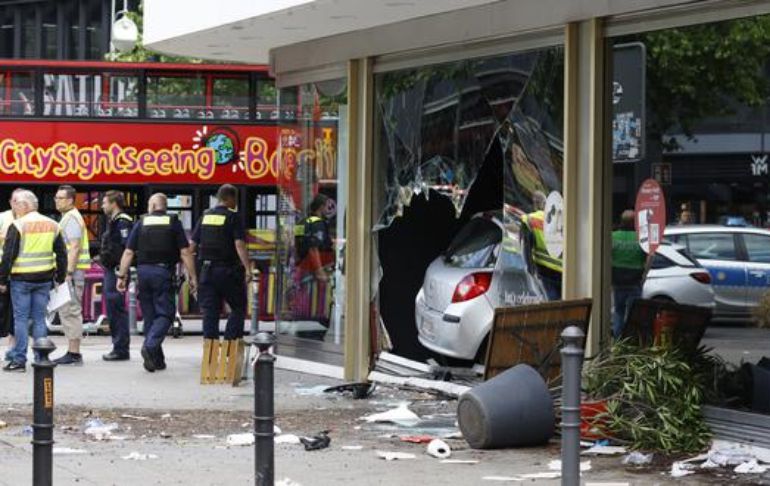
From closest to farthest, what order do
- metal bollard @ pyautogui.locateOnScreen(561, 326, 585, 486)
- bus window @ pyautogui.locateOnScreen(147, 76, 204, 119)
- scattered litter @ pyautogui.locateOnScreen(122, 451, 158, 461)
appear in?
metal bollard @ pyautogui.locateOnScreen(561, 326, 585, 486)
scattered litter @ pyautogui.locateOnScreen(122, 451, 158, 461)
bus window @ pyautogui.locateOnScreen(147, 76, 204, 119)

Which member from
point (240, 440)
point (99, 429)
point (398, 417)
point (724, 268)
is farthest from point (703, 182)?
point (99, 429)

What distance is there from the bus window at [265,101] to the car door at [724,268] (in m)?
13.8

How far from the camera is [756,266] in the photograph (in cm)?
1054

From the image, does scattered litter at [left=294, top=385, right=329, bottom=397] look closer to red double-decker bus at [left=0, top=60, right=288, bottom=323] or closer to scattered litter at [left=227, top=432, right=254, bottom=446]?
scattered litter at [left=227, top=432, right=254, bottom=446]

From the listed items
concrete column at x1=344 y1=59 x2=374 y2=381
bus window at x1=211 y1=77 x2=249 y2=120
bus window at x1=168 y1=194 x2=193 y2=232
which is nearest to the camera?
concrete column at x1=344 y1=59 x2=374 y2=381

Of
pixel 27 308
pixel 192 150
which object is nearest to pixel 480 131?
pixel 27 308

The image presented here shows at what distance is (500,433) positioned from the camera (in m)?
10.3

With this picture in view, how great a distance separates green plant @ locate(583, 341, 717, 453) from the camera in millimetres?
10250

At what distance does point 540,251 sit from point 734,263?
2.39 meters

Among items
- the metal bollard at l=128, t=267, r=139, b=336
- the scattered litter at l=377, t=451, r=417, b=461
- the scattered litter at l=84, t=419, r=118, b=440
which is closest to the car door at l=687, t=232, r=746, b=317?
the scattered litter at l=377, t=451, r=417, b=461

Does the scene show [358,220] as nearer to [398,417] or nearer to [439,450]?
[398,417]

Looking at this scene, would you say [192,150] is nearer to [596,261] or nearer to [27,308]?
[27,308]

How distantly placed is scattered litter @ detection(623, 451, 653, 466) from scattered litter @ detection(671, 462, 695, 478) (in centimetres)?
19

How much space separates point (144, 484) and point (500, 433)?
2539mm
